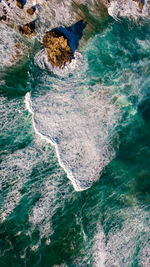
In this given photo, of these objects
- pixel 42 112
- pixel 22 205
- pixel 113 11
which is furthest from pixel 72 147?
pixel 113 11

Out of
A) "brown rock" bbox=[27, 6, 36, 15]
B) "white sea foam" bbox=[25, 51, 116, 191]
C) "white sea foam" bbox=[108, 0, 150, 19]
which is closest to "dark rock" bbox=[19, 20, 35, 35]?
"brown rock" bbox=[27, 6, 36, 15]

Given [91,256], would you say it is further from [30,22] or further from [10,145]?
[30,22]

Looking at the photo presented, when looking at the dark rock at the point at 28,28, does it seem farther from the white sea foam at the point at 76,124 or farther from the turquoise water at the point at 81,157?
the white sea foam at the point at 76,124

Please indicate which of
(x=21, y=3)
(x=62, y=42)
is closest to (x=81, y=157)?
(x=62, y=42)

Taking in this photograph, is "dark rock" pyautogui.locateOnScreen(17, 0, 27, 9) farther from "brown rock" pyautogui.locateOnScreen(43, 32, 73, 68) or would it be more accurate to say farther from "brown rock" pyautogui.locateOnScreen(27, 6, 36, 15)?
"brown rock" pyautogui.locateOnScreen(43, 32, 73, 68)

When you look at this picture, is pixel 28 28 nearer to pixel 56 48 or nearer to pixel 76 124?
pixel 56 48
